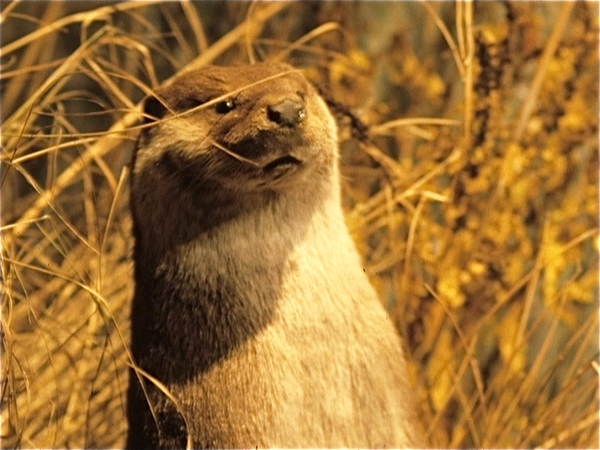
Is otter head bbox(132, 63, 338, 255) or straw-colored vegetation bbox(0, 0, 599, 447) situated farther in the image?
straw-colored vegetation bbox(0, 0, 599, 447)

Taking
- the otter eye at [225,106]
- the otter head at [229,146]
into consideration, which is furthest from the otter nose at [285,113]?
the otter eye at [225,106]

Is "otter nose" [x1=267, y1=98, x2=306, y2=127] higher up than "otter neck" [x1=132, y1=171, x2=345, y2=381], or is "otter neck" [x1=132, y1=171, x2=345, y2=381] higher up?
"otter nose" [x1=267, y1=98, x2=306, y2=127]

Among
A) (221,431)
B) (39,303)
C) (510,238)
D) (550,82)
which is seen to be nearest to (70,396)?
(39,303)

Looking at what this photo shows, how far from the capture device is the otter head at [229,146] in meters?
1.87

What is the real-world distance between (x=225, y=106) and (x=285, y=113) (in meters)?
0.16

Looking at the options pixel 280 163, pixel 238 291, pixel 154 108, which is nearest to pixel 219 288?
pixel 238 291

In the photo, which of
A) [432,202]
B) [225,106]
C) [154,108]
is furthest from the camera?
[432,202]

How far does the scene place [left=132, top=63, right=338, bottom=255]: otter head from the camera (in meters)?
1.87

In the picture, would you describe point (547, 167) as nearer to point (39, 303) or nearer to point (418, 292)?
point (418, 292)

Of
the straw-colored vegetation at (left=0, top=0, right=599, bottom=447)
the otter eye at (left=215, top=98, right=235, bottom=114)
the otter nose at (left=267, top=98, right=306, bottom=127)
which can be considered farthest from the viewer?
the straw-colored vegetation at (left=0, top=0, right=599, bottom=447)

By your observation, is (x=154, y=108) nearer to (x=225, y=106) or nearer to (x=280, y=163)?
(x=225, y=106)

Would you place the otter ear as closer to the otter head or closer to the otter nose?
the otter head

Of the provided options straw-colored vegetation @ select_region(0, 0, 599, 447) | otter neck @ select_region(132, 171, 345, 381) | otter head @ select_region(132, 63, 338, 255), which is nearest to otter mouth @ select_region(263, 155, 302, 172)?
otter head @ select_region(132, 63, 338, 255)

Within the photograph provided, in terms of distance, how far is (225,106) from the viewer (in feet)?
6.39
